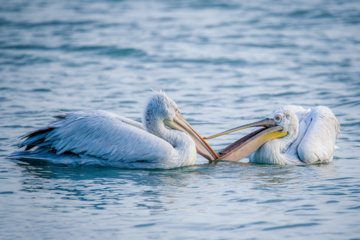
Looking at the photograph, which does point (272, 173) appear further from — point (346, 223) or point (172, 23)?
point (172, 23)

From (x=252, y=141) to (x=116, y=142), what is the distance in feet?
5.06

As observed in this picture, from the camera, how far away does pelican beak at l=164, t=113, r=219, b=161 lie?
21.8ft

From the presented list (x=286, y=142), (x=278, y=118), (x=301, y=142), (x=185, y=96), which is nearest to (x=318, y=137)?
(x=301, y=142)

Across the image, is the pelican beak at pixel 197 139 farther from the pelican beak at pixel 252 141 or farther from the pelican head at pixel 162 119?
the pelican beak at pixel 252 141

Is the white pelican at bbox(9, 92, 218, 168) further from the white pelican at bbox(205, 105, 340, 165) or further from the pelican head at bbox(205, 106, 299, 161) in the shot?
the white pelican at bbox(205, 105, 340, 165)

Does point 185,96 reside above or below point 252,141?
above

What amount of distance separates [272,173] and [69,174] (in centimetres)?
213

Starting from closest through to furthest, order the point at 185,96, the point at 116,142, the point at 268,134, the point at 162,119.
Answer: the point at 116,142 < the point at 162,119 < the point at 268,134 < the point at 185,96

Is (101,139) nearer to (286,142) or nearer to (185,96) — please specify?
(286,142)

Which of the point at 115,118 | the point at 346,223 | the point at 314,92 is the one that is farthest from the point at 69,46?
the point at 346,223

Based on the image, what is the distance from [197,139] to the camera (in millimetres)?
6684

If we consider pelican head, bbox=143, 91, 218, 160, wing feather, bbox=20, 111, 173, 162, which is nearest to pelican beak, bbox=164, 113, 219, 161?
pelican head, bbox=143, 91, 218, 160

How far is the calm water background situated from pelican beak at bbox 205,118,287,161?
123 millimetres

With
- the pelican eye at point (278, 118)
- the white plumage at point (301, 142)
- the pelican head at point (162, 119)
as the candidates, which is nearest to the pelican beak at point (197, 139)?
the pelican head at point (162, 119)
